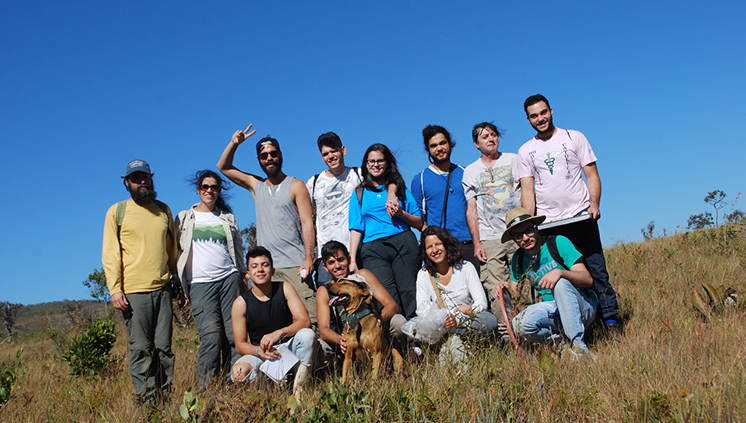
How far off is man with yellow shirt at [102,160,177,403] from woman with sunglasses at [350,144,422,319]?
78.7 inches

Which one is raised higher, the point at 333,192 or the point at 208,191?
the point at 208,191

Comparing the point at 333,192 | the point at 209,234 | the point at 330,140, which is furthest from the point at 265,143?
the point at 209,234

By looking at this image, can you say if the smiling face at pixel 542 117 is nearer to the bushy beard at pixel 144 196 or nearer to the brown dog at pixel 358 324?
the brown dog at pixel 358 324

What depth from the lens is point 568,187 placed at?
4.75m

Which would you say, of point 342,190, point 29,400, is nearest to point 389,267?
point 342,190

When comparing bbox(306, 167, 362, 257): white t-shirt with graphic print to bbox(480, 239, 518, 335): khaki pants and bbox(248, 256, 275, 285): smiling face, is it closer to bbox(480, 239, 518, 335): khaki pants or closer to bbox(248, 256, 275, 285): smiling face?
bbox(248, 256, 275, 285): smiling face

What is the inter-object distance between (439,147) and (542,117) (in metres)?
1.20

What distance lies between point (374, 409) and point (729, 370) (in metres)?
2.28

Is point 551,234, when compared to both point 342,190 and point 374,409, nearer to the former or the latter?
point 342,190

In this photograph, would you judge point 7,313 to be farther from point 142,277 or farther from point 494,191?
point 494,191

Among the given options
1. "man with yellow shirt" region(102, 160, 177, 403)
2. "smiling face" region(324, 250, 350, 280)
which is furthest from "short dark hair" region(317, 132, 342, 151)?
"man with yellow shirt" region(102, 160, 177, 403)

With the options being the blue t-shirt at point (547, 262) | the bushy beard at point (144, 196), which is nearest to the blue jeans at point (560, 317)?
the blue t-shirt at point (547, 262)

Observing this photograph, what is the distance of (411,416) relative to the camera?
288 centimetres

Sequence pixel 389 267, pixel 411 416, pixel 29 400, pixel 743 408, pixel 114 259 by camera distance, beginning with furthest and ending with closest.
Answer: pixel 389 267 < pixel 114 259 < pixel 29 400 < pixel 411 416 < pixel 743 408
